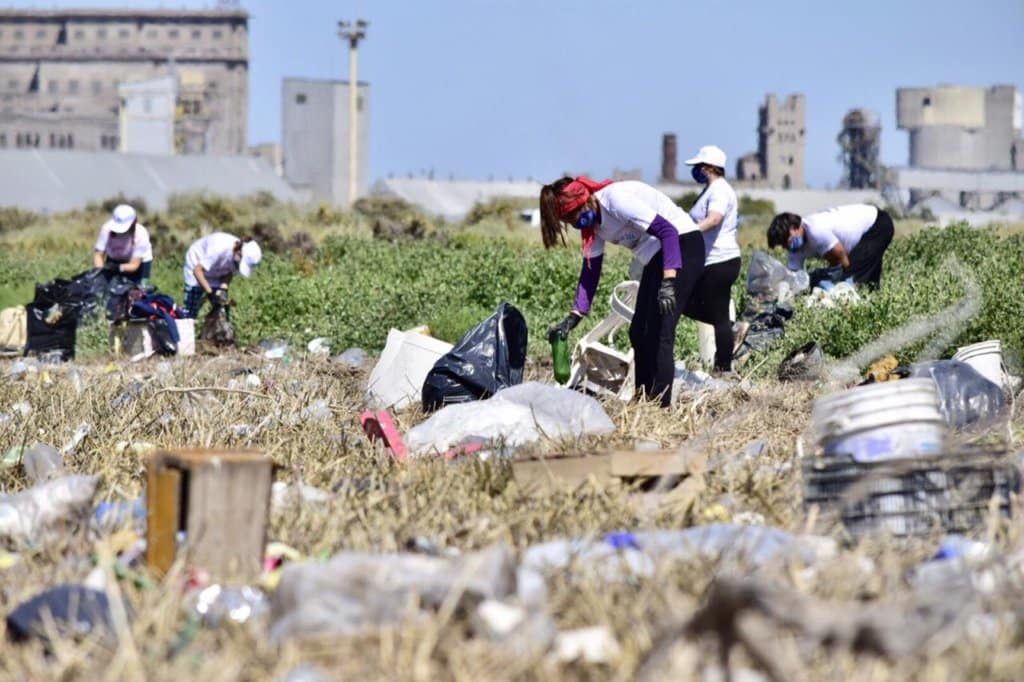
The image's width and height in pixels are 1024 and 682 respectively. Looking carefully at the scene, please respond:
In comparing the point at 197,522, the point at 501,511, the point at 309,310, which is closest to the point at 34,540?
the point at 197,522

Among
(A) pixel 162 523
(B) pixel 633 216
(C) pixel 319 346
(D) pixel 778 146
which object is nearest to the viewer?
(A) pixel 162 523

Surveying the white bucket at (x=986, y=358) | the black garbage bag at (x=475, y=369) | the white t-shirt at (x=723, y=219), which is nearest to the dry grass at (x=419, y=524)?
the black garbage bag at (x=475, y=369)

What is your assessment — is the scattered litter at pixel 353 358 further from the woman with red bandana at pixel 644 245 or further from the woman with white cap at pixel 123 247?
the woman with red bandana at pixel 644 245

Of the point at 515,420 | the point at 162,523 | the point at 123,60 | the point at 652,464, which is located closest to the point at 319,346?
the point at 515,420

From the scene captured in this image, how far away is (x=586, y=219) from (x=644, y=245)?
0.49 m

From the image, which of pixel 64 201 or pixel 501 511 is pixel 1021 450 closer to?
pixel 501 511

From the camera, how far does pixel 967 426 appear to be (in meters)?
6.77

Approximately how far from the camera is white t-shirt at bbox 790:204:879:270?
11148mm

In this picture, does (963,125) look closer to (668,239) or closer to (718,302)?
(718,302)

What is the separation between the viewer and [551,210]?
23.9ft

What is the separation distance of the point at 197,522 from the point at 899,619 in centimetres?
186

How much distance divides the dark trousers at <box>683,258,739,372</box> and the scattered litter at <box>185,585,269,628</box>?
204 inches

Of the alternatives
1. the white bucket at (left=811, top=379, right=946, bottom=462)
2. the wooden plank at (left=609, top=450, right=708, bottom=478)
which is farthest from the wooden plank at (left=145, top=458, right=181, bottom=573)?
the white bucket at (left=811, top=379, right=946, bottom=462)

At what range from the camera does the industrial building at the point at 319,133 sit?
70.0 m
